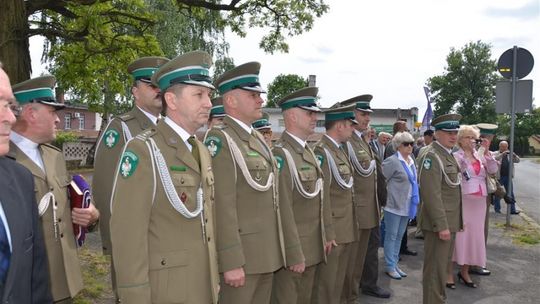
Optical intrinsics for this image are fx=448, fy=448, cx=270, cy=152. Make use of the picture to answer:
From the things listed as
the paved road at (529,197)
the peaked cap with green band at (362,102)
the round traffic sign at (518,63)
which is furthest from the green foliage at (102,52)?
the paved road at (529,197)

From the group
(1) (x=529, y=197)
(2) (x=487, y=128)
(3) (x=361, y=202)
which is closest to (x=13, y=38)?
(3) (x=361, y=202)

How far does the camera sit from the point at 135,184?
2.47 meters

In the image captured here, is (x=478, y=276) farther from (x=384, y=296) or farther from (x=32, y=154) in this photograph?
(x=32, y=154)

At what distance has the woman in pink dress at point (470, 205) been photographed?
6434 millimetres

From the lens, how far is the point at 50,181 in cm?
293

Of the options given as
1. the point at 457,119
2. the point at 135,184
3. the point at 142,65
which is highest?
the point at 142,65

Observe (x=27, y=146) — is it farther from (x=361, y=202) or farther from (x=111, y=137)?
(x=361, y=202)

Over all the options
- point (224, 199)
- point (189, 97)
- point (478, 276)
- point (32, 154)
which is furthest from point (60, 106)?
point (478, 276)

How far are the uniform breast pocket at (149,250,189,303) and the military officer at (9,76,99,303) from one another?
0.80 meters

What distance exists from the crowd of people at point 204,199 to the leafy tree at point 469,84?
65205 mm

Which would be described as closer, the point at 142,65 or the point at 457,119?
the point at 142,65

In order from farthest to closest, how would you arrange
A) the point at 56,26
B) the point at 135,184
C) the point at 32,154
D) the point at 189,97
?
the point at 56,26 < the point at 32,154 < the point at 189,97 < the point at 135,184

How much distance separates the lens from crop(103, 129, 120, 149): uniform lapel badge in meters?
3.95

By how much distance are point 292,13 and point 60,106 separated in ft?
29.1
